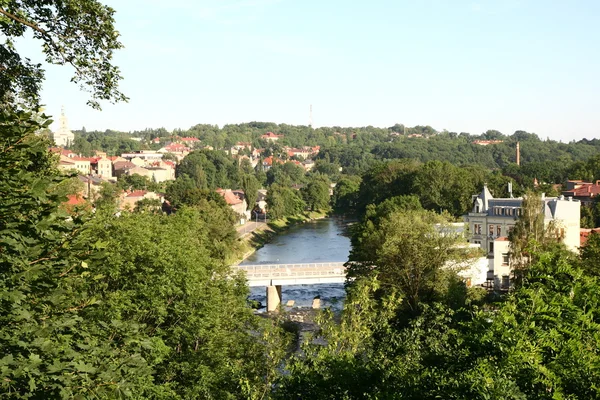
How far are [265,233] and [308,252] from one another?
1522 cm

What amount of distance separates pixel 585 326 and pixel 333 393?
4.23 m

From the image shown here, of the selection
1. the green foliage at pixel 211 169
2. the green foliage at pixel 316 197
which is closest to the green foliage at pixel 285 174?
the green foliage at pixel 211 169

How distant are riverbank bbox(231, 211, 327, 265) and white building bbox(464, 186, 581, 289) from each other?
18.9 meters

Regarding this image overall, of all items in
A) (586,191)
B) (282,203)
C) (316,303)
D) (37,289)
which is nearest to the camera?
(37,289)

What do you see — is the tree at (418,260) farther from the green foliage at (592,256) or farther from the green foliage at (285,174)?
the green foliage at (285,174)

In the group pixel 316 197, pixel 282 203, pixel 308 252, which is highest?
pixel 282 203

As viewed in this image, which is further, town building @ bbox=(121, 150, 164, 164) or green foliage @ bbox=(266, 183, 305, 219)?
town building @ bbox=(121, 150, 164, 164)

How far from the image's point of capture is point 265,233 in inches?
3081

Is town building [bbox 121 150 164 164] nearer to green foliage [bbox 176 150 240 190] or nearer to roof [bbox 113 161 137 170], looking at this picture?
roof [bbox 113 161 137 170]

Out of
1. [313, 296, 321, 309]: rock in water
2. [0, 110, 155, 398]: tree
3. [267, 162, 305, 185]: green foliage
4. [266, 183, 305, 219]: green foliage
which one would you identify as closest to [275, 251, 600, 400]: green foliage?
[0, 110, 155, 398]: tree

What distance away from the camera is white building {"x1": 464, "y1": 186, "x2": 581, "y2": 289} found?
40156mm

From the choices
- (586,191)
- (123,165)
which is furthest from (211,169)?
(586,191)

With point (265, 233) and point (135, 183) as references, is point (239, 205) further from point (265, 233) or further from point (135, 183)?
point (135, 183)

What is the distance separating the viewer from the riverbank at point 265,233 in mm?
63244
